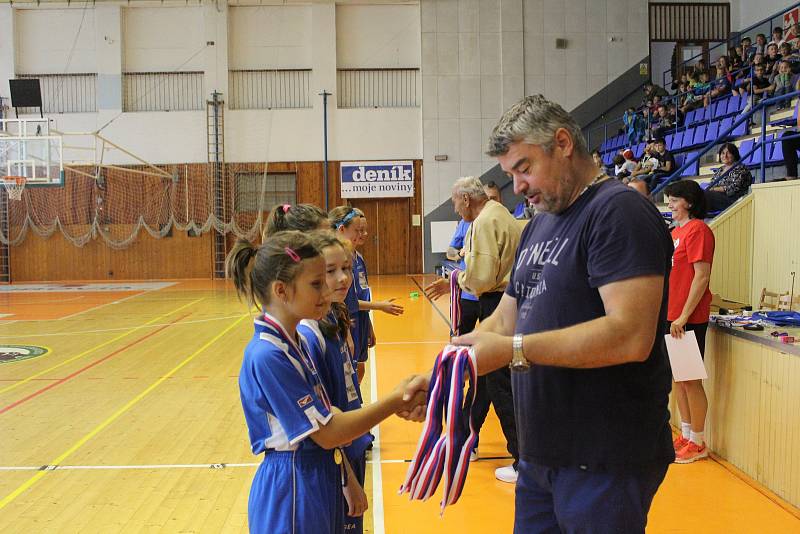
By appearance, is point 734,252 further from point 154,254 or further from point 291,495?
point 154,254

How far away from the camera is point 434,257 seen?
1933 cm

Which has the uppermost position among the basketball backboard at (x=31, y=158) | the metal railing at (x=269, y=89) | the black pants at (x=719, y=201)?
the metal railing at (x=269, y=89)

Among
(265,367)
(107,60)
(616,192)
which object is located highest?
(107,60)

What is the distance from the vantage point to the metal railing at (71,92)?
19.0 meters

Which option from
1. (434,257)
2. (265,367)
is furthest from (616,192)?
(434,257)

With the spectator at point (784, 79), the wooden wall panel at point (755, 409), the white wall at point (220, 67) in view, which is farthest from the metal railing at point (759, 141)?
the white wall at point (220, 67)

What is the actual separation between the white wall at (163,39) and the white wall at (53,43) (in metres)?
1.10

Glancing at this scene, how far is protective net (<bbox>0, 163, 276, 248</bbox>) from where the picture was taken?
62.0 ft

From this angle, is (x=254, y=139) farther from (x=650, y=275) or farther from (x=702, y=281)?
(x=650, y=275)

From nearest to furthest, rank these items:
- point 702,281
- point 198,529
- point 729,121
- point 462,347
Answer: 1. point 462,347
2. point 198,529
3. point 702,281
4. point 729,121

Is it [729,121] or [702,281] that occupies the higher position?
[729,121]

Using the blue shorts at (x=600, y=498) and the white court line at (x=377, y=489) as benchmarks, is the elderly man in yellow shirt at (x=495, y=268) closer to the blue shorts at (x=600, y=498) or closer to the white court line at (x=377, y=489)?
the white court line at (x=377, y=489)

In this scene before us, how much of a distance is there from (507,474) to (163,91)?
1758 cm

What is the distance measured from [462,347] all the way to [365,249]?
17.8 metres
